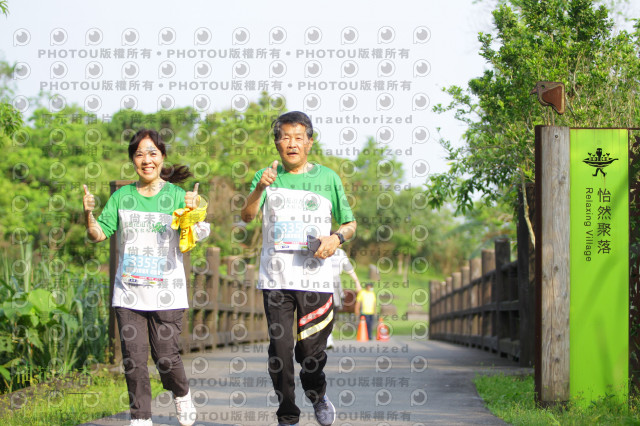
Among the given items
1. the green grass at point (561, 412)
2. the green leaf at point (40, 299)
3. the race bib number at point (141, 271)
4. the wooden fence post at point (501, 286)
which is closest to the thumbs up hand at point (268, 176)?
the race bib number at point (141, 271)

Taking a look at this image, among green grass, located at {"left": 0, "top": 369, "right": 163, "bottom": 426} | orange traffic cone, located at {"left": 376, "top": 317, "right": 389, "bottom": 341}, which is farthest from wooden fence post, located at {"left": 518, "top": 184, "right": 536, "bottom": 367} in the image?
orange traffic cone, located at {"left": 376, "top": 317, "right": 389, "bottom": 341}

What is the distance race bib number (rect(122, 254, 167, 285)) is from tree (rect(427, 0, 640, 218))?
359cm

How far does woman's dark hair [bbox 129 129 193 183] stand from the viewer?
4.91 m

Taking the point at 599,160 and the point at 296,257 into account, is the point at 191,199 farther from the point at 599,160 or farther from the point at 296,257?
the point at 599,160

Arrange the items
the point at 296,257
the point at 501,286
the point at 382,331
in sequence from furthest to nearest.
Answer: the point at 382,331 → the point at 501,286 → the point at 296,257

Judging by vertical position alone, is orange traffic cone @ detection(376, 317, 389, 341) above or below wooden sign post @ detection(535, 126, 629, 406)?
below

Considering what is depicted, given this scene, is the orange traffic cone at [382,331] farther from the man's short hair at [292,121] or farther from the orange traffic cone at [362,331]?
the man's short hair at [292,121]

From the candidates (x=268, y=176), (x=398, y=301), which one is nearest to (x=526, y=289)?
(x=268, y=176)

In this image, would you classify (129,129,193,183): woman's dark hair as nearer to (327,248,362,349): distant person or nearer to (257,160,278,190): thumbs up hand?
(257,160,278,190): thumbs up hand

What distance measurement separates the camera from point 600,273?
17.4 ft

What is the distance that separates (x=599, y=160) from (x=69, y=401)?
13.7 feet

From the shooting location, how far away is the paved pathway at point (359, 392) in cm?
532

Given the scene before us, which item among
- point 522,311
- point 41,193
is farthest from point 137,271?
point 41,193

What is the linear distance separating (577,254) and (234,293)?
9239mm
